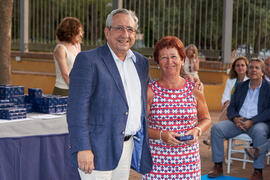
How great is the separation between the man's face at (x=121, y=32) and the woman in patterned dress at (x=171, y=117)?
1.18ft

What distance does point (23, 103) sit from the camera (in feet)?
13.6

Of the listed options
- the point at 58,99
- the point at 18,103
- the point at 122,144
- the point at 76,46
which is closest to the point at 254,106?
the point at 76,46

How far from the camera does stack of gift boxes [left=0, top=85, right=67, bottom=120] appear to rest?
12.8 ft

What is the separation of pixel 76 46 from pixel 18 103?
53.8 inches

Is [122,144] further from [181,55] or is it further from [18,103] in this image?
[18,103]

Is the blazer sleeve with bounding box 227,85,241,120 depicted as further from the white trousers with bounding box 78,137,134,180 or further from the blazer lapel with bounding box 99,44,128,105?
the blazer lapel with bounding box 99,44,128,105

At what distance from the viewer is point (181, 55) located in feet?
10.2

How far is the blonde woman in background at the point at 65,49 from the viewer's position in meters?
5.05

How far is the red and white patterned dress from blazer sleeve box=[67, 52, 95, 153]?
0.60 metres

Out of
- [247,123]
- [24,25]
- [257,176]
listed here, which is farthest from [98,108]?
[24,25]

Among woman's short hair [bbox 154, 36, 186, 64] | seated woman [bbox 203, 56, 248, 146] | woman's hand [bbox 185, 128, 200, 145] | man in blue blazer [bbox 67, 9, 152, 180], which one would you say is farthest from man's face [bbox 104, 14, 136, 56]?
seated woman [bbox 203, 56, 248, 146]

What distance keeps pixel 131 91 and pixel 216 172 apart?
10.5 ft

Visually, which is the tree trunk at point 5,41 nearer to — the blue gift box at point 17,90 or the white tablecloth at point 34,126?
the blue gift box at point 17,90

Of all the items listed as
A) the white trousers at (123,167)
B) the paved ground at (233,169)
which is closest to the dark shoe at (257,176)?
the paved ground at (233,169)
